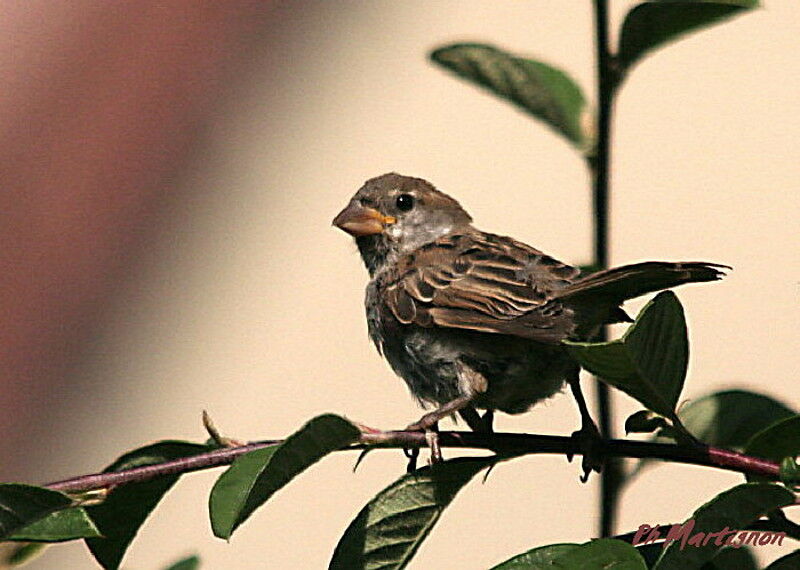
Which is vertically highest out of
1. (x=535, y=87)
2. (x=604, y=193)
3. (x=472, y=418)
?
(x=535, y=87)

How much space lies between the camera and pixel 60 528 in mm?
1636

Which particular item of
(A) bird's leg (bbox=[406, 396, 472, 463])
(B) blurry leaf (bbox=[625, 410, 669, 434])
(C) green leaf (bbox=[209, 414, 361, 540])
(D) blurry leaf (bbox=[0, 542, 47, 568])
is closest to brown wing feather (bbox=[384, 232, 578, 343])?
(A) bird's leg (bbox=[406, 396, 472, 463])

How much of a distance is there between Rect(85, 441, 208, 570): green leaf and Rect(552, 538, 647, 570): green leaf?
0.51 metres

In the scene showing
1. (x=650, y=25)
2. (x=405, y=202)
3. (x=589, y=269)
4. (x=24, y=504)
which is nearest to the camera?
(x=24, y=504)

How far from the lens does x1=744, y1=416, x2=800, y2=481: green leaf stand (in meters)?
1.69

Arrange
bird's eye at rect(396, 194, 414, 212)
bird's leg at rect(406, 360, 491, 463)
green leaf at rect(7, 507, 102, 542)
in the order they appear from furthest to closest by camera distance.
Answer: bird's eye at rect(396, 194, 414, 212) < bird's leg at rect(406, 360, 491, 463) < green leaf at rect(7, 507, 102, 542)

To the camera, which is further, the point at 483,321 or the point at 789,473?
the point at 483,321

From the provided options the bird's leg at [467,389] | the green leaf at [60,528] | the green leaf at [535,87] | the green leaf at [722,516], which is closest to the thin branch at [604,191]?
the green leaf at [535,87]

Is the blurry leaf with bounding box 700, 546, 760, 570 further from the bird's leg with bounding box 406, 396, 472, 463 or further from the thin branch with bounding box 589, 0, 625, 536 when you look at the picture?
the bird's leg with bounding box 406, 396, 472, 463

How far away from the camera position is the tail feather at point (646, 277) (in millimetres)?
1754

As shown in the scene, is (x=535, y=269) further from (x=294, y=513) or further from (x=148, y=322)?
(x=148, y=322)

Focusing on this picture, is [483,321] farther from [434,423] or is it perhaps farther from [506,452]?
[506,452]

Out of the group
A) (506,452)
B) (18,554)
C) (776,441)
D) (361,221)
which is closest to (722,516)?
(776,441)

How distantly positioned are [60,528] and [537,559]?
1.89ft
